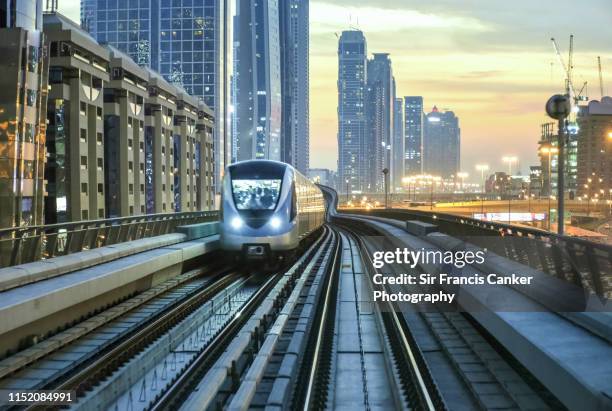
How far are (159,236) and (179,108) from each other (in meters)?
67.3

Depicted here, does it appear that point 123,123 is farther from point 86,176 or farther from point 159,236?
point 159,236

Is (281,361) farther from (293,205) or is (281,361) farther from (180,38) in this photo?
(180,38)

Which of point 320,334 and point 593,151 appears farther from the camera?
point 593,151

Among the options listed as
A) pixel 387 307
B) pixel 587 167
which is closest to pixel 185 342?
pixel 387 307

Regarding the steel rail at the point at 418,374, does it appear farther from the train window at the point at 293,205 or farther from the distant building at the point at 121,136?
the distant building at the point at 121,136

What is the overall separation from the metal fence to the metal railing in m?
9.22

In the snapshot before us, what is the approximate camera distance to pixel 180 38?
15338cm

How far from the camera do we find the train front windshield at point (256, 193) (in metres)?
22.1

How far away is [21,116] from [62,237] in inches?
689

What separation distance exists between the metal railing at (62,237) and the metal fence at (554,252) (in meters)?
9.22

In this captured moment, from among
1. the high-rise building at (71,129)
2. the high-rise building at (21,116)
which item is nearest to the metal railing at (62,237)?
the high-rise building at (21,116)

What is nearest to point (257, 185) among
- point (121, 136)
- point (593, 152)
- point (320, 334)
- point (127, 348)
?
point (320, 334)

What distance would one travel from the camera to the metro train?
2205 cm

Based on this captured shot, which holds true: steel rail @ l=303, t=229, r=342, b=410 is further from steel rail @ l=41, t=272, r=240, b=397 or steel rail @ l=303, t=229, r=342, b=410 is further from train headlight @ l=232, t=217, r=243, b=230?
train headlight @ l=232, t=217, r=243, b=230
